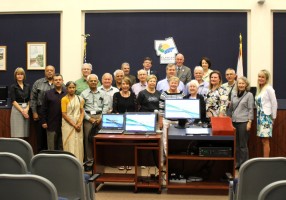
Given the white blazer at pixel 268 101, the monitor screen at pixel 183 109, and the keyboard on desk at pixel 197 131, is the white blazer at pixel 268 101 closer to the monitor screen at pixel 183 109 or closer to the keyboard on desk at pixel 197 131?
the monitor screen at pixel 183 109

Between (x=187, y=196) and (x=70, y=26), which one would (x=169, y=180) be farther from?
(x=70, y=26)

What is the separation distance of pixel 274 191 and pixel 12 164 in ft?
6.39

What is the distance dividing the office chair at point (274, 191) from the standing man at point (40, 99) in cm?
Answer: 537

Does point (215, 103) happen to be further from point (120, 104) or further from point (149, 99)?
point (120, 104)

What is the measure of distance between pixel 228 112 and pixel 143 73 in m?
1.53

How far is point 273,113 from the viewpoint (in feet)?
22.3

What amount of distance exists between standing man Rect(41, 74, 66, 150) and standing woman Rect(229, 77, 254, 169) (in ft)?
9.12

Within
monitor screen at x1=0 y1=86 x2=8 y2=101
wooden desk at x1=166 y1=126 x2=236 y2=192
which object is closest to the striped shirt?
wooden desk at x1=166 y1=126 x2=236 y2=192

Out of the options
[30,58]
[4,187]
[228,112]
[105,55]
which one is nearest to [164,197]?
Answer: [228,112]

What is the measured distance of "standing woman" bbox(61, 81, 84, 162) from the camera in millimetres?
6688

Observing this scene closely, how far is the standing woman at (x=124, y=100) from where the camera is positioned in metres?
6.59

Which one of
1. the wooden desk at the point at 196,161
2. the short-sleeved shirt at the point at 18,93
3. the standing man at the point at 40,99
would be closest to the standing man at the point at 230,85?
the wooden desk at the point at 196,161

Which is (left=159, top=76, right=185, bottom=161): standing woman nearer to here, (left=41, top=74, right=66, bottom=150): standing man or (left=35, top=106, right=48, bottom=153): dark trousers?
(left=41, top=74, right=66, bottom=150): standing man
